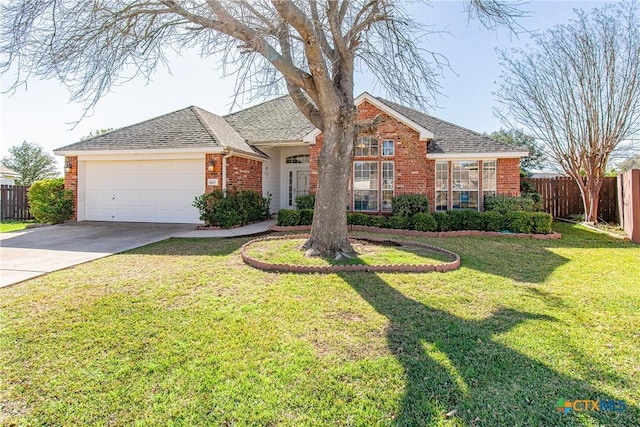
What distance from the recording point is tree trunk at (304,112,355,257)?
7391mm

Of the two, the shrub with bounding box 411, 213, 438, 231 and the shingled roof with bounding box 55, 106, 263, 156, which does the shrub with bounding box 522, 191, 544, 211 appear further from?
the shingled roof with bounding box 55, 106, 263, 156

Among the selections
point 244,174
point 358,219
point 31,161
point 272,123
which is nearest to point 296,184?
point 272,123

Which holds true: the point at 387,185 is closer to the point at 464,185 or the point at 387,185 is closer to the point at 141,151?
the point at 464,185

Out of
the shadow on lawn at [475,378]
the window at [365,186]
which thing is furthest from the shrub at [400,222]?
the shadow on lawn at [475,378]

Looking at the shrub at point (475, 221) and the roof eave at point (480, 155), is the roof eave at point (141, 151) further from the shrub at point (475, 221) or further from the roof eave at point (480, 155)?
the shrub at point (475, 221)

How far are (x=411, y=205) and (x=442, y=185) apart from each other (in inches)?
98.9

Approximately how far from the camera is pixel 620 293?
206 inches

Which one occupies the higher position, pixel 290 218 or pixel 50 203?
pixel 50 203

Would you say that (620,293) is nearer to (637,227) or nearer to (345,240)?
(345,240)

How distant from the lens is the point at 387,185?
45.5 feet

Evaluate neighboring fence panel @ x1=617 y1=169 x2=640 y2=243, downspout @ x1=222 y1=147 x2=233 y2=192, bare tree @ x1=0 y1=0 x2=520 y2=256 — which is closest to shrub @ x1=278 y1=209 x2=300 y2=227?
downspout @ x1=222 y1=147 x2=233 y2=192

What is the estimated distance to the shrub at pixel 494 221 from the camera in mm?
11516

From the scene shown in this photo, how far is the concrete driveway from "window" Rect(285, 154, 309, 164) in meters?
6.35

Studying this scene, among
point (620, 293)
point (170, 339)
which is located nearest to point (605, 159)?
point (620, 293)
